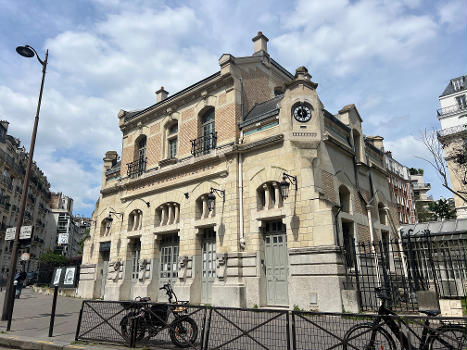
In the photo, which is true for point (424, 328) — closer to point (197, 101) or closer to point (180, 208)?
point (180, 208)

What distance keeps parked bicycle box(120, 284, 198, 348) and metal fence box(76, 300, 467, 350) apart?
0.06 ft

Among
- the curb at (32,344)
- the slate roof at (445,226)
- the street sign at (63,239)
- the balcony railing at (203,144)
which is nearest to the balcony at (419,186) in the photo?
the slate roof at (445,226)

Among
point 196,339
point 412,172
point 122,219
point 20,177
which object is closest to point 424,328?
point 196,339

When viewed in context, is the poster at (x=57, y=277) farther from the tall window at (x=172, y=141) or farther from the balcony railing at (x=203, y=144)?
the tall window at (x=172, y=141)

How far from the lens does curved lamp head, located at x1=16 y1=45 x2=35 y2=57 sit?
11.6 metres

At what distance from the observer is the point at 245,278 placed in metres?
12.1

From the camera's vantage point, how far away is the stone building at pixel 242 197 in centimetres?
1147

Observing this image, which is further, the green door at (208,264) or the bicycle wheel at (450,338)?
the green door at (208,264)

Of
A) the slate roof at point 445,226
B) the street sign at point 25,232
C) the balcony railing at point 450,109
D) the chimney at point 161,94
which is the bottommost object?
the street sign at point 25,232

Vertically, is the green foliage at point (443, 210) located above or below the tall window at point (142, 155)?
above

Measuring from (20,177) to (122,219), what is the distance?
96.8 feet

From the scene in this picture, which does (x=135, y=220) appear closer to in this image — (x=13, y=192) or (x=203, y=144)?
(x=203, y=144)

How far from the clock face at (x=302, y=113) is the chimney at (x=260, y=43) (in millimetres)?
6334

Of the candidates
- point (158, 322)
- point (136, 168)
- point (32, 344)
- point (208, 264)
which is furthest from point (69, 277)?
point (136, 168)
